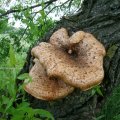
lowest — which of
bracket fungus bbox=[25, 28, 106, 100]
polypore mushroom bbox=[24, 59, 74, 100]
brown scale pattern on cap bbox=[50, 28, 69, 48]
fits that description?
polypore mushroom bbox=[24, 59, 74, 100]

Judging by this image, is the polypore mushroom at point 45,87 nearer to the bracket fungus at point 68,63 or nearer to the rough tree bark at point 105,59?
the bracket fungus at point 68,63

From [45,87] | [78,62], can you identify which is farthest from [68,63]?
[45,87]

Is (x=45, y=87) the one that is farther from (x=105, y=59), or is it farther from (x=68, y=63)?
(x=105, y=59)

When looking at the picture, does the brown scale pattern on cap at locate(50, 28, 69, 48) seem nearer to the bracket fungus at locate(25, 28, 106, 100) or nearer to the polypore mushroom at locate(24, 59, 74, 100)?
the bracket fungus at locate(25, 28, 106, 100)

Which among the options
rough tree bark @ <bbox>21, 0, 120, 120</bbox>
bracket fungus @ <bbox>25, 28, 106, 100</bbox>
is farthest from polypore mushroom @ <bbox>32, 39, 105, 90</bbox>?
rough tree bark @ <bbox>21, 0, 120, 120</bbox>

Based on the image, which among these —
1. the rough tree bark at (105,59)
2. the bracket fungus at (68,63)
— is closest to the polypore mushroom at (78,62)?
the bracket fungus at (68,63)

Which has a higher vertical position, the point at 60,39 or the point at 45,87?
the point at 60,39
